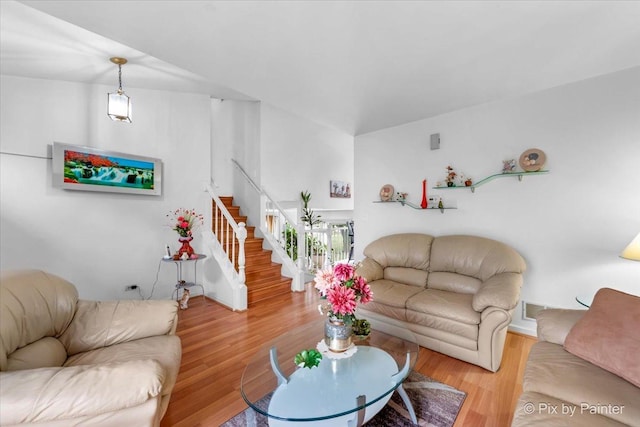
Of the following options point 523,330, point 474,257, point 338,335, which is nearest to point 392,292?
point 474,257

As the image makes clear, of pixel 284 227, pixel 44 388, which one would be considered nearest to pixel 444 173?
pixel 284 227

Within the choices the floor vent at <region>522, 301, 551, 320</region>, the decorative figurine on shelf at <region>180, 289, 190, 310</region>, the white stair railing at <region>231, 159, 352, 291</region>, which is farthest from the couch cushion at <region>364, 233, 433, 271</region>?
the decorative figurine on shelf at <region>180, 289, 190, 310</region>

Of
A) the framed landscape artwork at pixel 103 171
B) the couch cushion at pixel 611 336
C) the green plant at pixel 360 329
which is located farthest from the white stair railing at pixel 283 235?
the couch cushion at pixel 611 336

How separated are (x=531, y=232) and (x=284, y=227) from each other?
3573 mm

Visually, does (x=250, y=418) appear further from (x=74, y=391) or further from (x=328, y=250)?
(x=328, y=250)

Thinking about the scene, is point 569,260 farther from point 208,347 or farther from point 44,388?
point 44,388

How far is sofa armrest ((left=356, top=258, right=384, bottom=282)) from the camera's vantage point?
3.05 metres

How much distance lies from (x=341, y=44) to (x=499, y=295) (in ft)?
7.51

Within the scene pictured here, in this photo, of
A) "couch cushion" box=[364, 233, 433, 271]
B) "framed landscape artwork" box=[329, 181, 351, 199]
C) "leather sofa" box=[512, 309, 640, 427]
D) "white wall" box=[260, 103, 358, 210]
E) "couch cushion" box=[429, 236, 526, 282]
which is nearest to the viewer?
"leather sofa" box=[512, 309, 640, 427]

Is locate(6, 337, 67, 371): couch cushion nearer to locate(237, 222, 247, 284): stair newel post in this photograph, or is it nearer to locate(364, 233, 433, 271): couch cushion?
locate(237, 222, 247, 284): stair newel post

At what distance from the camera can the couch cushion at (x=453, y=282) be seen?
267 cm

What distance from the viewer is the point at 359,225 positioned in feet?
14.0

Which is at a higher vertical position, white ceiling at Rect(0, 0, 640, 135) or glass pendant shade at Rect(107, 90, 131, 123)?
white ceiling at Rect(0, 0, 640, 135)

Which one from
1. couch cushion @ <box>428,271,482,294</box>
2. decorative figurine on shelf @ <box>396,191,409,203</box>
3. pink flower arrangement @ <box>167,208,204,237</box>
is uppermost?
decorative figurine on shelf @ <box>396,191,409,203</box>
